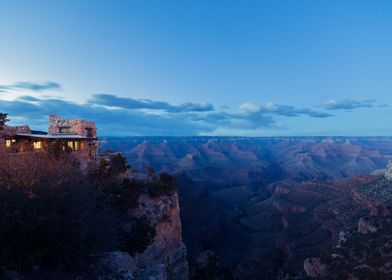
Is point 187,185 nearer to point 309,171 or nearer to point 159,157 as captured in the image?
point 159,157

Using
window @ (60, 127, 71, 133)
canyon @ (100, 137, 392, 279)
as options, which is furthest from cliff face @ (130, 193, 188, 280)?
window @ (60, 127, 71, 133)

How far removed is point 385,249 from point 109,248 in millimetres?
25719

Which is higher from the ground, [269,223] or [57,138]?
[57,138]

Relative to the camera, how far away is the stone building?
78.9ft

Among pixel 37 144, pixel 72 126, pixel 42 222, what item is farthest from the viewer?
pixel 72 126

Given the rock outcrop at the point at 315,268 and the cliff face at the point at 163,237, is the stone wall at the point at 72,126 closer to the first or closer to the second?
the cliff face at the point at 163,237

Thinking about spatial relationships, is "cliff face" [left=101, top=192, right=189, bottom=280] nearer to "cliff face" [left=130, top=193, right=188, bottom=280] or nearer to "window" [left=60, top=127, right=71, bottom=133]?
"cliff face" [left=130, top=193, right=188, bottom=280]

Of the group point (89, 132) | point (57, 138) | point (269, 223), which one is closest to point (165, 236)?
point (57, 138)

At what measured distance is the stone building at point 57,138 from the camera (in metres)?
24.0

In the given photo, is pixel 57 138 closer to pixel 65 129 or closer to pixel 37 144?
pixel 37 144

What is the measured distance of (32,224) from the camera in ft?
30.5

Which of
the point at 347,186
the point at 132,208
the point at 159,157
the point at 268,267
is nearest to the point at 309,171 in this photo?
the point at 159,157

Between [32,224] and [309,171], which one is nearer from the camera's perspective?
[32,224]

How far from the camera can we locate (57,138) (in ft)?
88.0
